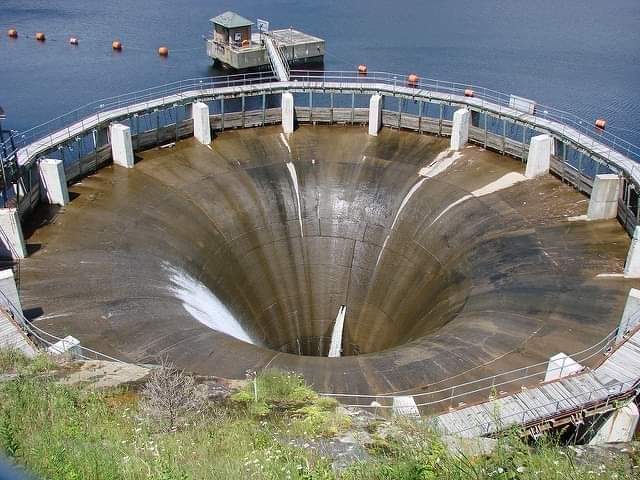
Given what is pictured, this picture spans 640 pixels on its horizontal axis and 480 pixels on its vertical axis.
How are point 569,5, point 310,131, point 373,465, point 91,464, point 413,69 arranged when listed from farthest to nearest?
point 569,5, point 413,69, point 310,131, point 373,465, point 91,464

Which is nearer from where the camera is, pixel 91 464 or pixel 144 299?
pixel 91 464

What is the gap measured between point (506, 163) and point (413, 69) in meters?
36.1

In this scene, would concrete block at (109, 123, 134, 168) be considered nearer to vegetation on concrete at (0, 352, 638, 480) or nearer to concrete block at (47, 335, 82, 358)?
concrete block at (47, 335, 82, 358)

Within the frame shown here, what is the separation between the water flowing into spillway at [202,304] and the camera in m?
26.1

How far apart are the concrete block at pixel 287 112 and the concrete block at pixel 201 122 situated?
4.71 metres

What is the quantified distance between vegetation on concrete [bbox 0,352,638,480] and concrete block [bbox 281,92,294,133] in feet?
79.3

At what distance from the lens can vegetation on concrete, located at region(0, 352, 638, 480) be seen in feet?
38.0

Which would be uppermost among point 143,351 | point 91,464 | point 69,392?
point 91,464

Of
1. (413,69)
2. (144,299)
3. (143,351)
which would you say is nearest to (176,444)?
(143,351)

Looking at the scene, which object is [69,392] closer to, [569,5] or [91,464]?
[91,464]

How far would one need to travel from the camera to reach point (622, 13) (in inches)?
3450

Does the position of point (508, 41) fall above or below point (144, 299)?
above

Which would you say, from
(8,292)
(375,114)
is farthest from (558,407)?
(375,114)

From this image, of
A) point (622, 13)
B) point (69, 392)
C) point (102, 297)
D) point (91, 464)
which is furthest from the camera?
point (622, 13)
